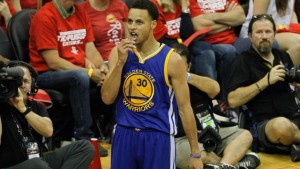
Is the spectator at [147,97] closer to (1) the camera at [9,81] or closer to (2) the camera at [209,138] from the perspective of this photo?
(1) the camera at [9,81]

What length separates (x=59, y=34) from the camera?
6.54 metres

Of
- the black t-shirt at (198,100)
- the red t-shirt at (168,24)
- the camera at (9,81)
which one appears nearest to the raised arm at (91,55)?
the red t-shirt at (168,24)

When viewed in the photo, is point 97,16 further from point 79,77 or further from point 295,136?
point 295,136

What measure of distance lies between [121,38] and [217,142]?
1672 mm

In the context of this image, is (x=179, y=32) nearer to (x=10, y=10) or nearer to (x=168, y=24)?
(x=168, y=24)

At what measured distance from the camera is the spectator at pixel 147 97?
461 cm

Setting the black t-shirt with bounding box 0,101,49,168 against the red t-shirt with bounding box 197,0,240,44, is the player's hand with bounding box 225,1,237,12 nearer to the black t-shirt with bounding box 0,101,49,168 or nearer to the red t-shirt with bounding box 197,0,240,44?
the red t-shirt with bounding box 197,0,240,44

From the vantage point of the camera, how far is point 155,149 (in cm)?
466

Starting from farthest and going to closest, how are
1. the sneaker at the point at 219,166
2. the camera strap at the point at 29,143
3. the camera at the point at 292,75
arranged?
the camera at the point at 292,75, the sneaker at the point at 219,166, the camera strap at the point at 29,143

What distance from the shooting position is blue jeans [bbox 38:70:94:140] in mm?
6301

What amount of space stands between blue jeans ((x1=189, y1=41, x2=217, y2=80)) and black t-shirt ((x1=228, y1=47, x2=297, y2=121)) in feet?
1.75

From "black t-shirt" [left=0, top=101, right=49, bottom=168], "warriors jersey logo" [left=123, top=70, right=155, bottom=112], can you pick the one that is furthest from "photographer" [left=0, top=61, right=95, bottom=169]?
"warriors jersey logo" [left=123, top=70, right=155, bottom=112]

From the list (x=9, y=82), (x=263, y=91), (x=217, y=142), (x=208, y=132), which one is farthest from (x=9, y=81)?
(x=263, y=91)

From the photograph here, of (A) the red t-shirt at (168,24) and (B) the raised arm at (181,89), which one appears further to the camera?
(A) the red t-shirt at (168,24)
